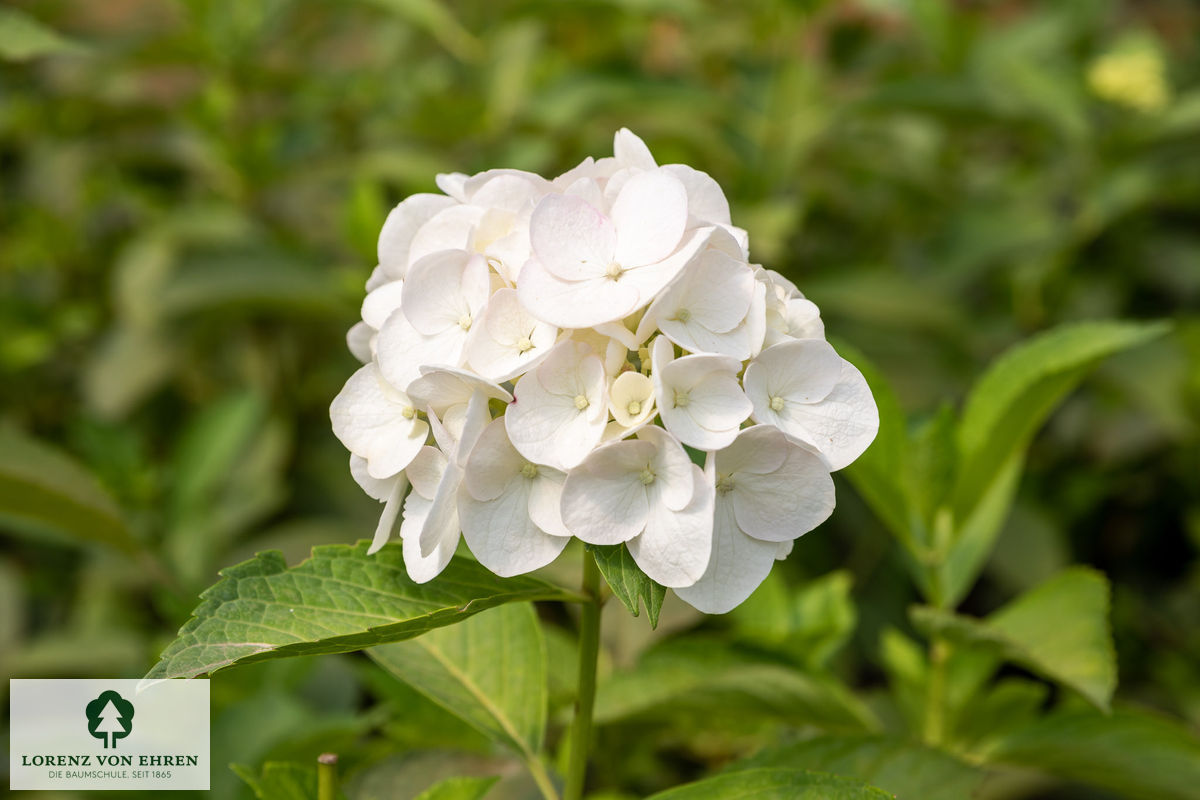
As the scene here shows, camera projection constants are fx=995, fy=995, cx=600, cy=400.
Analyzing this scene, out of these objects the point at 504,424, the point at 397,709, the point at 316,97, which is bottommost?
the point at 397,709

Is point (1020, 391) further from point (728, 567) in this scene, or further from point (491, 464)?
point (491, 464)

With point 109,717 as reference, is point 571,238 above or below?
above

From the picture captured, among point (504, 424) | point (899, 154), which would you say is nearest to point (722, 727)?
point (504, 424)

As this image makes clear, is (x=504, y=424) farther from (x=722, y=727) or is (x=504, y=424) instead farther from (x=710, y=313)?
(x=722, y=727)

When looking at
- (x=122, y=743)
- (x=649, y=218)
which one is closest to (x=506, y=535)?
(x=649, y=218)

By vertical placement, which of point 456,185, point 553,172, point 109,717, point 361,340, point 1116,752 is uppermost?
point 553,172

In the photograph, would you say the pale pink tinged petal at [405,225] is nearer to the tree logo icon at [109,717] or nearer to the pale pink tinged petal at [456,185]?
the pale pink tinged petal at [456,185]

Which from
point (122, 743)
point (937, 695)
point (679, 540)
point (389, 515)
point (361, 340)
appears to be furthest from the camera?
point (937, 695)

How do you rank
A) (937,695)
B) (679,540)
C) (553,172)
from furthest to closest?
1. (553,172)
2. (937,695)
3. (679,540)

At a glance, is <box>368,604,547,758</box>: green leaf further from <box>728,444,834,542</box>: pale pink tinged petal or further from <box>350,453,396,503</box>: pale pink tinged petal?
<box>728,444,834,542</box>: pale pink tinged petal
